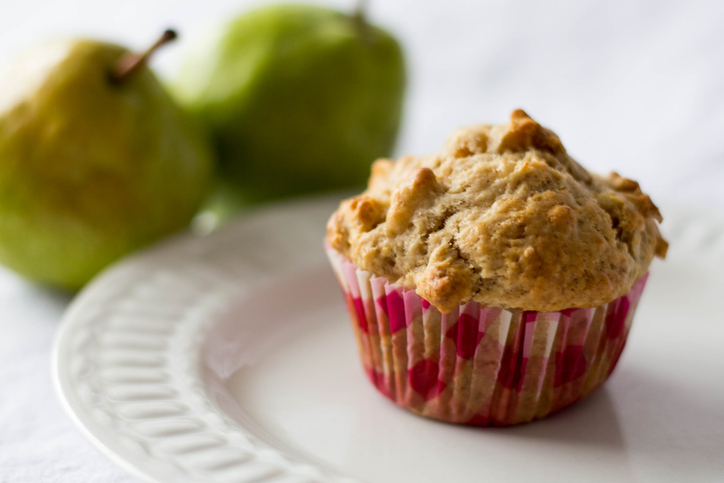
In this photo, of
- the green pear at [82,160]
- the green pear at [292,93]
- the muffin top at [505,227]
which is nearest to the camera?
the muffin top at [505,227]

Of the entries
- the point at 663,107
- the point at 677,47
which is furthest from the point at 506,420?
the point at 677,47

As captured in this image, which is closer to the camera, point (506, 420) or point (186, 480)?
point (186, 480)

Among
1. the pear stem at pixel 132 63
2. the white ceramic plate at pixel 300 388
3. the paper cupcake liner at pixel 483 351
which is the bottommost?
the white ceramic plate at pixel 300 388

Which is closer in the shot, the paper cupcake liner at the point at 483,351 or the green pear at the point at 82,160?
the paper cupcake liner at the point at 483,351

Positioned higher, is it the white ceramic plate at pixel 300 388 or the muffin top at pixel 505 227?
the muffin top at pixel 505 227

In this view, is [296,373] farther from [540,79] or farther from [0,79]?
[540,79]

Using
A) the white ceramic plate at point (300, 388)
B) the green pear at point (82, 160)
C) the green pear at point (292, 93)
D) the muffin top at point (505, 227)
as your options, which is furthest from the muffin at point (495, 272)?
the green pear at point (292, 93)

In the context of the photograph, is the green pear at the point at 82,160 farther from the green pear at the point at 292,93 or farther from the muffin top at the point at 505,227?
the muffin top at the point at 505,227
